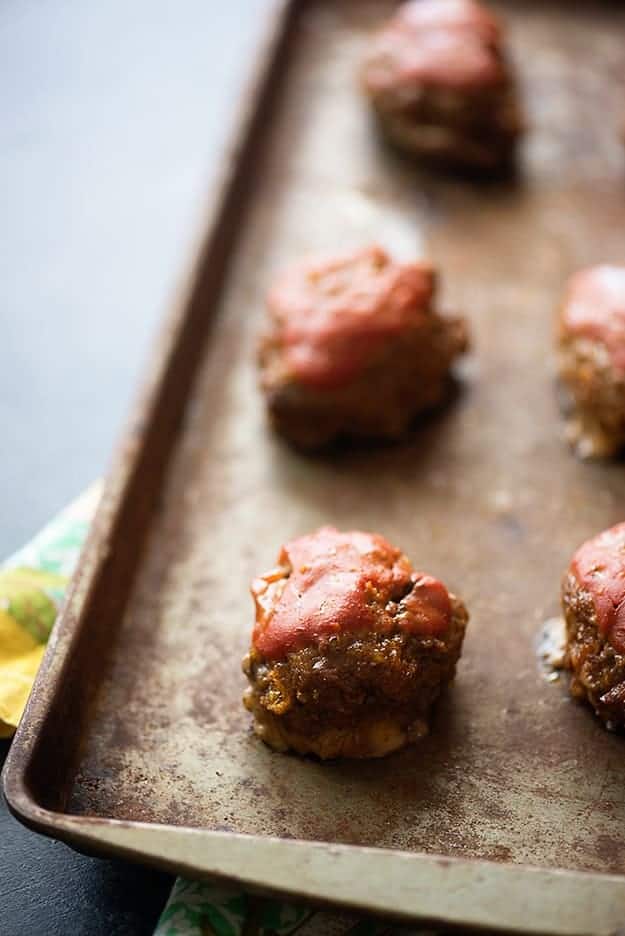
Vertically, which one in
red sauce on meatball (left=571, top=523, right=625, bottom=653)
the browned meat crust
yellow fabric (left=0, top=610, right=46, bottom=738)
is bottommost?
red sauce on meatball (left=571, top=523, right=625, bottom=653)

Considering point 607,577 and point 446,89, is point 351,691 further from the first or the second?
point 446,89

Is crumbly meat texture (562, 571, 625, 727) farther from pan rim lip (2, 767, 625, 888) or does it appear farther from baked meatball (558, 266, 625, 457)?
baked meatball (558, 266, 625, 457)

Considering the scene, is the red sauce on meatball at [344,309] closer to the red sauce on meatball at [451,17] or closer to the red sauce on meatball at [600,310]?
the red sauce on meatball at [600,310]

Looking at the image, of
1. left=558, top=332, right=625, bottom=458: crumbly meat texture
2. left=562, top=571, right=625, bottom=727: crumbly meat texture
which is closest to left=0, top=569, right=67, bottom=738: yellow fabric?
left=562, top=571, right=625, bottom=727: crumbly meat texture

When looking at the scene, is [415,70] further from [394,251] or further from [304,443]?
[304,443]

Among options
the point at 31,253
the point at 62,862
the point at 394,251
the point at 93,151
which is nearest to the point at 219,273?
the point at 394,251
